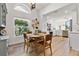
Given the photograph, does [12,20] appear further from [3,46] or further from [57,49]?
[57,49]

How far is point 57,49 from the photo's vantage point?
211 cm

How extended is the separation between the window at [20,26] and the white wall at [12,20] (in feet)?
0.20

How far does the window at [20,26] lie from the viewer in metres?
2.15

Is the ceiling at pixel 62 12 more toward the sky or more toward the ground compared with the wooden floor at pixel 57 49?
more toward the sky

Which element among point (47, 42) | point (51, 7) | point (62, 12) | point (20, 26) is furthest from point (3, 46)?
point (62, 12)

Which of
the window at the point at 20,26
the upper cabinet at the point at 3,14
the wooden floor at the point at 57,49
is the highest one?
the upper cabinet at the point at 3,14

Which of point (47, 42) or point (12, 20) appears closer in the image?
point (12, 20)

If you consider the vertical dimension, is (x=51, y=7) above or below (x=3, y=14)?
above

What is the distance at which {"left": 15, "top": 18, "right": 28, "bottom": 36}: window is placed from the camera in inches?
84.7

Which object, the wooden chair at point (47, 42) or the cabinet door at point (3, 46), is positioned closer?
the cabinet door at point (3, 46)

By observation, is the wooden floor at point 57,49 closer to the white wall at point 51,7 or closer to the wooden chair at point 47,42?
the wooden chair at point 47,42

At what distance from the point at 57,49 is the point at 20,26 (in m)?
0.81

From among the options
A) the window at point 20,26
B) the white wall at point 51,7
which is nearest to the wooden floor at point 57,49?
the window at point 20,26

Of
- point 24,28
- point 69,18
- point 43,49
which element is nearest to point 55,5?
point 69,18
